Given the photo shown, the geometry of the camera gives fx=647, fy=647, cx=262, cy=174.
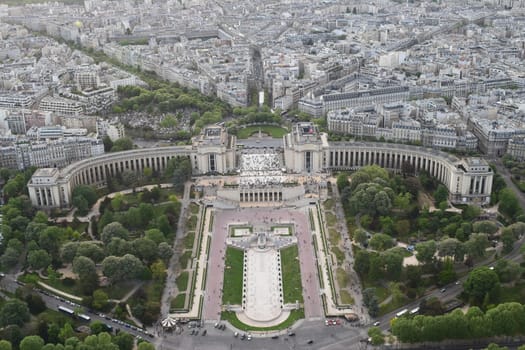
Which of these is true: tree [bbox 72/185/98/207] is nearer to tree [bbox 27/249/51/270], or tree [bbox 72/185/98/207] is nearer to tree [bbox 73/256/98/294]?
tree [bbox 27/249/51/270]

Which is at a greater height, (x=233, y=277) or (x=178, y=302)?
(x=233, y=277)

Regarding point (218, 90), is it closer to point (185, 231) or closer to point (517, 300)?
point (185, 231)

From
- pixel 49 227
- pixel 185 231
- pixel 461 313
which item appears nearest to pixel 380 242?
pixel 461 313

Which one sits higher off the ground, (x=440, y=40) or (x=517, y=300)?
(x=440, y=40)

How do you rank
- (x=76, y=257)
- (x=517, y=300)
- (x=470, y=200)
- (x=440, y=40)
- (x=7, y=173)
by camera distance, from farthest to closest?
(x=440, y=40) < (x=7, y=173) < (x=470, y=200) < (x=76, y=257) < (x=517, y=300)

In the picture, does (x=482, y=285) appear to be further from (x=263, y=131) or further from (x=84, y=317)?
(x=263, y=131)

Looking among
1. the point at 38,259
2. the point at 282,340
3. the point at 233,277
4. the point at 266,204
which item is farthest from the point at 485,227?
the point at 38,259
